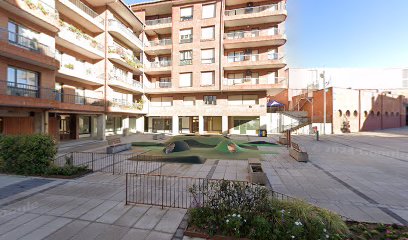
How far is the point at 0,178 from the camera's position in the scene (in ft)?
27.5

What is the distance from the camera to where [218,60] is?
93.4ft

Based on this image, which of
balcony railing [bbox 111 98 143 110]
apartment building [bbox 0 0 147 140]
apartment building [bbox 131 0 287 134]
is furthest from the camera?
apartment building [bbox 131 0 287 134]

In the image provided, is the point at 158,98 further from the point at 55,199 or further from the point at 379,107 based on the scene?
the point at 379,107

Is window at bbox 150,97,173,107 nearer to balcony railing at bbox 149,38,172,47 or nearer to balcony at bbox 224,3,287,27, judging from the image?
balcony railing at bbox 149,38,172,47

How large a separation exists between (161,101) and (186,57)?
8592 millimetres

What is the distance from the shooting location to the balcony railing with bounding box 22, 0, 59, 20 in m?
14.4

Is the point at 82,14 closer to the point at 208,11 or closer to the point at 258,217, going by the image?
the point at 208,11

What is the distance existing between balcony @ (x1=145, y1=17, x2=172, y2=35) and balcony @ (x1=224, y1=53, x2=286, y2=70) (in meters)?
11.5

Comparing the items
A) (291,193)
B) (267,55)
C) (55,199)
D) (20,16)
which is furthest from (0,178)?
(267,55)

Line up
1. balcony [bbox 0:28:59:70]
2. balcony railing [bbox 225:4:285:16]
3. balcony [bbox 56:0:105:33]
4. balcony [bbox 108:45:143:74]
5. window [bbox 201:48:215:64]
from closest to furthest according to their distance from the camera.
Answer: balcony [bbox 0:28:59:70], balcony [bbox 56:0:105:33], balcony [bbox 108:45:143:74], balcony railing [bbox 225:4:285:16], window [bbox 201:48:215:64]

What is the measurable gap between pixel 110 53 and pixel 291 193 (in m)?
24.9

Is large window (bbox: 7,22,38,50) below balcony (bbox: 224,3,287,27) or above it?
below

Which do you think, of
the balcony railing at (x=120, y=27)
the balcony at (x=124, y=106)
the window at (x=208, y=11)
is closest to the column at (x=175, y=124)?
the balcony at (x=124, y=106)

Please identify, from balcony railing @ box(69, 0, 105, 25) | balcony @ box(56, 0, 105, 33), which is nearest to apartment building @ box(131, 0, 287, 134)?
balcony railing @ box(69, 0, 105, 25)
